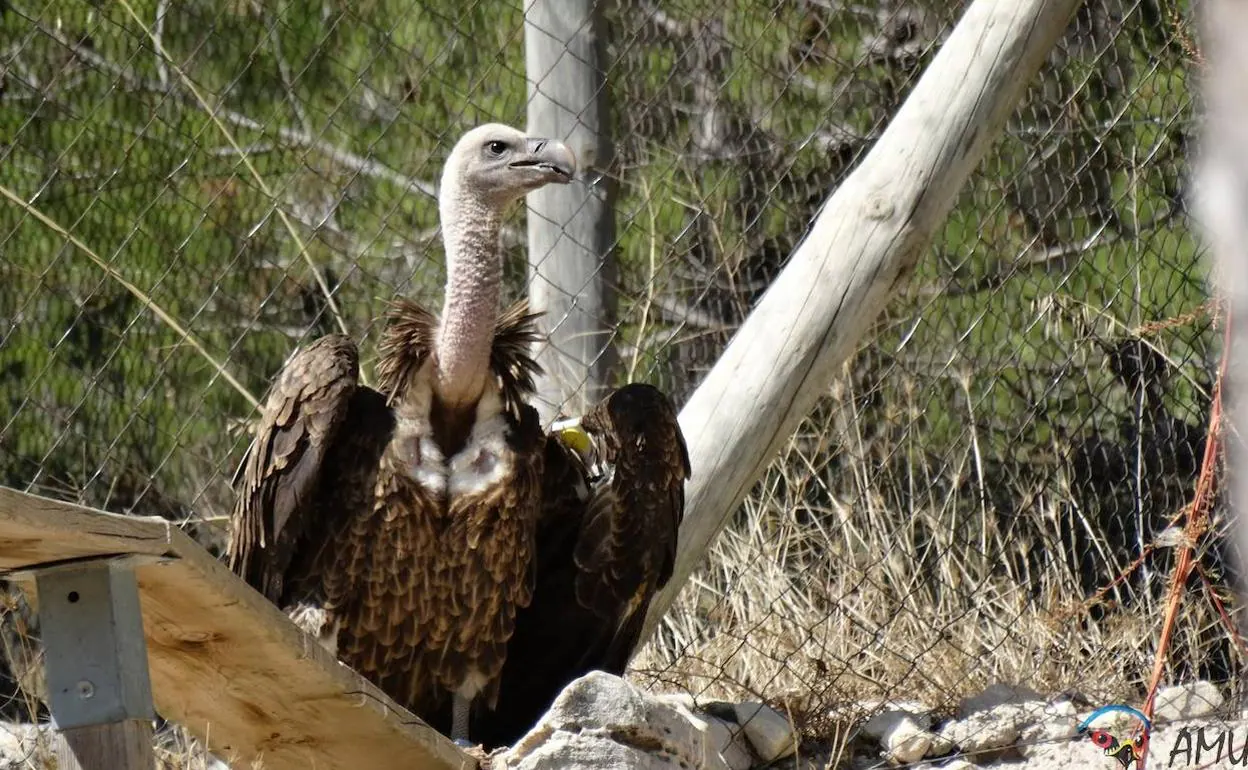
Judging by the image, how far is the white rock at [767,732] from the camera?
4086 millimetres

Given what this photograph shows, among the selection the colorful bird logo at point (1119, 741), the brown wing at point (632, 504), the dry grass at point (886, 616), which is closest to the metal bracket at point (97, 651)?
the brown wing at point (632, 504)

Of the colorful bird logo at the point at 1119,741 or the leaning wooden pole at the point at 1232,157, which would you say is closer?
the leaning wooden pole at the point at 1232,157

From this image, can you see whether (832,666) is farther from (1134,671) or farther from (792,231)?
(792,231)

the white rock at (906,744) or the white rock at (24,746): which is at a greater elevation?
the white rock at (24,746)

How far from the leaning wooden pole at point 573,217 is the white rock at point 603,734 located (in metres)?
1.35

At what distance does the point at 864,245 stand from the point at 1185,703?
1.64 meters

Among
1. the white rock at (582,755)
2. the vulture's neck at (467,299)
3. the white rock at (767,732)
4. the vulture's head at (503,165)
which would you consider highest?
the vulture's head at (503,165)

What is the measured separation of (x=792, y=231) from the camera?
5930 millimetres

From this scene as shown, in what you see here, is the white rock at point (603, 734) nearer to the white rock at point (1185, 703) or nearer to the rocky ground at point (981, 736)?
the rocky ground at point (981, 736)

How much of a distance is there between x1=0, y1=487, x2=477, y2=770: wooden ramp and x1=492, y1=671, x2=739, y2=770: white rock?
0.19 meters

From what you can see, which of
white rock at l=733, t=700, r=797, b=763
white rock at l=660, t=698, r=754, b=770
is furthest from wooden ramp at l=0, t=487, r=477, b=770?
white rock at l=733, t=700, r=797, b=763

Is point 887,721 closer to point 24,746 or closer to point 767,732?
point 767,732

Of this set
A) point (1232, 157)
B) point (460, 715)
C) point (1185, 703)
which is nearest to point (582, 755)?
point (460, 715)

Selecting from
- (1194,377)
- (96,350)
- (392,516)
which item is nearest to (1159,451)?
(1194,377)
